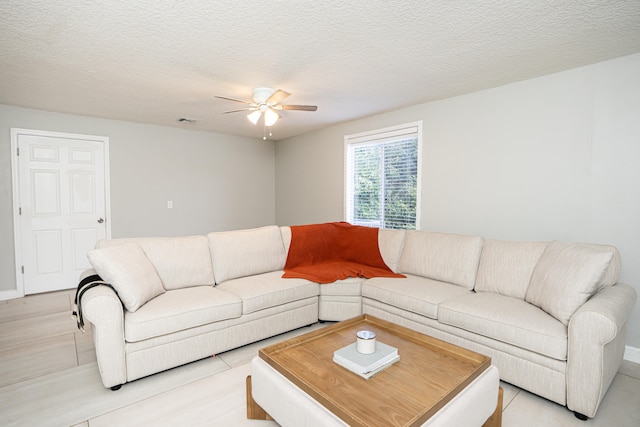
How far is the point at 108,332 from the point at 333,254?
2345 millimetres

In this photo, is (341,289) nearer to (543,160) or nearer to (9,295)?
(543,160)

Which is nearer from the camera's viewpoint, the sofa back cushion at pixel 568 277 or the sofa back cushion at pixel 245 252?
the sofa back cushion at pixel 568 277

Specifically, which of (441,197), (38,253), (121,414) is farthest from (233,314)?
(38,253)

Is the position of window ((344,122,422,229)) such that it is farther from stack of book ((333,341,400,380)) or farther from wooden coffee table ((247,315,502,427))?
stack of book ((333,341,400,380))

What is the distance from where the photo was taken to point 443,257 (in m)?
3.03

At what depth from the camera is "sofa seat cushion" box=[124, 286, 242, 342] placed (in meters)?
2.13

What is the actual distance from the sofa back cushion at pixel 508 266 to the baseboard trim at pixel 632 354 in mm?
972

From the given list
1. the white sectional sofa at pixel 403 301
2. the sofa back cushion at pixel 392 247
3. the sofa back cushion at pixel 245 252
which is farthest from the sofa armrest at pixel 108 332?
the sofa back cushion at pixel 392 247

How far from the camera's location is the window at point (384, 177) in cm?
408

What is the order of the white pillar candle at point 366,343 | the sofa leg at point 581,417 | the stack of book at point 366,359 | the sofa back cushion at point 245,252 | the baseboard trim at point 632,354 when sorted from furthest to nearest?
1. the sofa back cushion at point 245,252
2. the baseboard trim at point 632,354
3. the sofa leg at point 581,417
4. the white pillar candle at point 366,343
5. the stack of book at point 366,359

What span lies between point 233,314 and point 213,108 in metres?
2.65

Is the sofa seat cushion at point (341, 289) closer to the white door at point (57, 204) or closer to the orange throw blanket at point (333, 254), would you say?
the orange throw blanket at point (333, 254)

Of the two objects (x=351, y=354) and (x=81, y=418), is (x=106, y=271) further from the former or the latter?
(x=351, y=354)

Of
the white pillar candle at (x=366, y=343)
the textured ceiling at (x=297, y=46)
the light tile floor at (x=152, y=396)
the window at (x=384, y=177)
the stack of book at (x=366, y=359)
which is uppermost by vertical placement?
the textured ceiling at (x=297, y=46)
